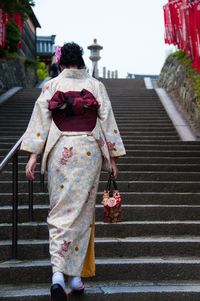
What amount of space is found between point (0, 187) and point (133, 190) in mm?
1496

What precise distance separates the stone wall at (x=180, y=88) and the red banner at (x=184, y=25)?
21.4 inches

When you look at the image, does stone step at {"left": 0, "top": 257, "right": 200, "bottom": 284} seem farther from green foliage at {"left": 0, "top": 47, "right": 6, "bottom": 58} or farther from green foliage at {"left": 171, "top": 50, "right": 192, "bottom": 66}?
green foliage at {"left": 0, "top": 47, "right": 6, "bottom": 58}

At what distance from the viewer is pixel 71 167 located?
3604mm

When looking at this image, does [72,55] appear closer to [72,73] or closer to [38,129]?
[72,73]

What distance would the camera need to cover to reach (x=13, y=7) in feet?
36.7

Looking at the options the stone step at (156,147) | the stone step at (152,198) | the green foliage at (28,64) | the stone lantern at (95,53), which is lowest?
the stone lantern at (95,53)

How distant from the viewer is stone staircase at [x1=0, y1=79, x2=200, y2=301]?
403cm

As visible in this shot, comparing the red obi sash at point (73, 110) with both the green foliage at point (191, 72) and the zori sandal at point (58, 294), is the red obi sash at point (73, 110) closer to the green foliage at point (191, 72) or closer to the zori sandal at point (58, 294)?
the zori sandal at point (58, 294)

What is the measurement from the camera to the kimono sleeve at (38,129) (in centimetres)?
367

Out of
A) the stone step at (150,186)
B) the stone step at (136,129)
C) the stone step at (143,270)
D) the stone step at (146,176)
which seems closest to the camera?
the stone step at (143,270)

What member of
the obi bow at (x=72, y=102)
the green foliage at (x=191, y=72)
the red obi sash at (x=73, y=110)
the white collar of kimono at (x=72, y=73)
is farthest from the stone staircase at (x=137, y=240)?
the green foliage at (x=191, y=72)

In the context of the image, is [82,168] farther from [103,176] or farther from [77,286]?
[103,176]

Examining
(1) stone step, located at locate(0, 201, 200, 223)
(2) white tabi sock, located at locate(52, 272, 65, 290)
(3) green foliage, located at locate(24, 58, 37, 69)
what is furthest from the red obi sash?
(3) green foliage, located at locate(24, 58, 37, 69)

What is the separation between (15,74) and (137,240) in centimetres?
1610
